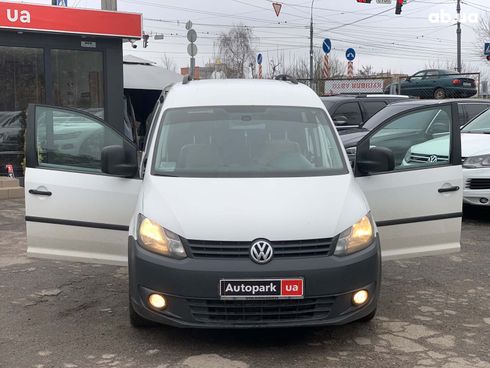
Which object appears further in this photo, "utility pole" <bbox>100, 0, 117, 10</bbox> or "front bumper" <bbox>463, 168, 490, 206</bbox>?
"utility pole" <bbox>100, 0, 117, 10</bbox>

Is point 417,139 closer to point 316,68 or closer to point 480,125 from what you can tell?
point 480,125

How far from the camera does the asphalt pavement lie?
397cm

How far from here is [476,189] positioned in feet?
26.2

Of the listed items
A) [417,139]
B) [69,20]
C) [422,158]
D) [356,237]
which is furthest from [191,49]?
[356,237]

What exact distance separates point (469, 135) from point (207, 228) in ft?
20.4

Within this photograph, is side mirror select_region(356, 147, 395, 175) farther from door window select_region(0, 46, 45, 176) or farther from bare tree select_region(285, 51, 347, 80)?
bare tree select_region(285, 51, 347, 80)

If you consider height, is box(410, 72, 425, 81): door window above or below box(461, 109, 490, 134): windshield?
above

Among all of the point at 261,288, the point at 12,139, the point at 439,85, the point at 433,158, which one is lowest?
the point at 261,288

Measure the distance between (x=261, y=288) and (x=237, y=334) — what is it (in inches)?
29.1

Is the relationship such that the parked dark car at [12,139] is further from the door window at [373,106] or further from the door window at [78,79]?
the door window at [373,106]

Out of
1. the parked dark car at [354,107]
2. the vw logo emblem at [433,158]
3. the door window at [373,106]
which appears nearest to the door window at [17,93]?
the parked dark car at [354,107]

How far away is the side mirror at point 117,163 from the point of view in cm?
466

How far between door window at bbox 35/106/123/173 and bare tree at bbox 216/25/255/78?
170 ft

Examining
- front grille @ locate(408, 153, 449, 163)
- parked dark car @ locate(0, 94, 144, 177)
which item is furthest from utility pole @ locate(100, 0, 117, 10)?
front grille @ locate(408, 153, 449, 163)
